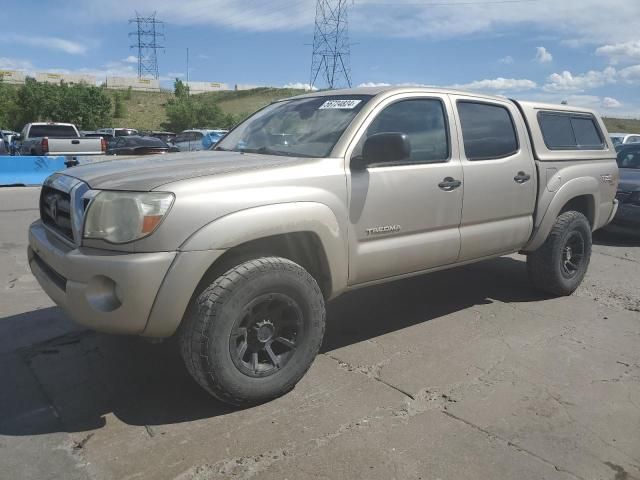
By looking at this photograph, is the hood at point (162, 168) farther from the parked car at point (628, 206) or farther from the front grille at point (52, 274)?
the parked car at point (628, 206)

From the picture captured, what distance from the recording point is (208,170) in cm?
317

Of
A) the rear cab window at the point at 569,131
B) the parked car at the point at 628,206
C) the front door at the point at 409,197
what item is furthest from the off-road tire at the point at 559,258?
the parked car at the point at 628,206

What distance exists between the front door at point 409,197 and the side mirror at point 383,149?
0.22 ft

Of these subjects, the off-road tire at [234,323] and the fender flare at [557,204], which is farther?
the fender flare at [557,204]

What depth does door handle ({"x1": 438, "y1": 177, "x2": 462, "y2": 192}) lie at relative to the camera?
13.2 ft

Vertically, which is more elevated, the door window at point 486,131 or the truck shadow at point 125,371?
the door window at point 486,131

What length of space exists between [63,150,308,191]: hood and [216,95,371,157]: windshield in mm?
220

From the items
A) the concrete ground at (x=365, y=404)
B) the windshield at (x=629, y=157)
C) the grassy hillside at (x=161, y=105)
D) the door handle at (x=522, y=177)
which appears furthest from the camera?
the grassy hillside at (x=161, y=105)

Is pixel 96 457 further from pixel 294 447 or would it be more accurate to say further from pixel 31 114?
pixel 31 114

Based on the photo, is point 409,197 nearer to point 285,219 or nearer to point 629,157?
point 285,219

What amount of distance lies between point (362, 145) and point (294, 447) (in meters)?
1.90

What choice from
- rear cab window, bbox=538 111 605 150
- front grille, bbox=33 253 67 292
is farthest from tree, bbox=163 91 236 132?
front grille, bbox=33 253 67 292

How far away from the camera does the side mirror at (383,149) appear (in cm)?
344

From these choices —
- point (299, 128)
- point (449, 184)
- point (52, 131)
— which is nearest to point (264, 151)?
point (299, 128)
